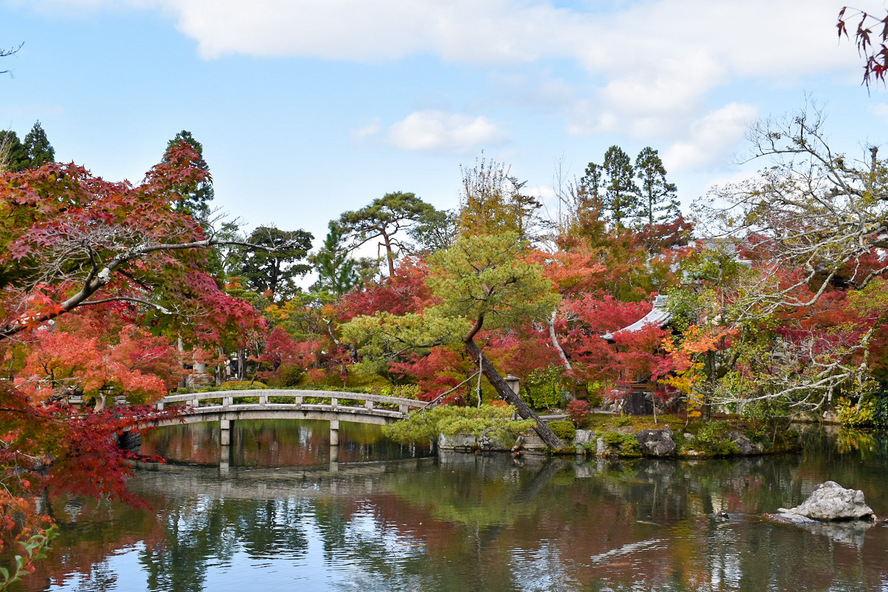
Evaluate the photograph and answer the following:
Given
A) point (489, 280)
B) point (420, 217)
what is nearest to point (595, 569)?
point (489, 280)

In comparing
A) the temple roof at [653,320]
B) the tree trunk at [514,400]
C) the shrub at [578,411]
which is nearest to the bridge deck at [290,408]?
the tree trunk at [514,400]

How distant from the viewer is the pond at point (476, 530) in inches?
374

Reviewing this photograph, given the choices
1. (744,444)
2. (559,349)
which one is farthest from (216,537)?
(744,444)

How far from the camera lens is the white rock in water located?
40.4 feet

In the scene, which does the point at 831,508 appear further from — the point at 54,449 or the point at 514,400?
the point at 54,449

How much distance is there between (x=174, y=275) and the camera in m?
6.96

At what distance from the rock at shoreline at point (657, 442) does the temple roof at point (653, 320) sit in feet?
9.29

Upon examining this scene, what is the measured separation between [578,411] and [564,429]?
2.64 feet

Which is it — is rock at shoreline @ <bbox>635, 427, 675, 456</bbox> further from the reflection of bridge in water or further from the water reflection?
the water reflection

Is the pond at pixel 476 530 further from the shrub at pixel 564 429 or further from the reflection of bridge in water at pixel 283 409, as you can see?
the reflection of bridge in water at pixel 283 409

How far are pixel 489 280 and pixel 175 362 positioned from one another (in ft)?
38.5

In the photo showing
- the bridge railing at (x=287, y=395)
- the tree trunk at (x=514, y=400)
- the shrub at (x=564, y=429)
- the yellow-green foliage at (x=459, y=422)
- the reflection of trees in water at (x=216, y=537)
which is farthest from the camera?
the bridge railing at (x=287, y=395)

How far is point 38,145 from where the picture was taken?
109ft

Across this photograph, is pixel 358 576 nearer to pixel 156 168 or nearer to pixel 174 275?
pixel 174 275
